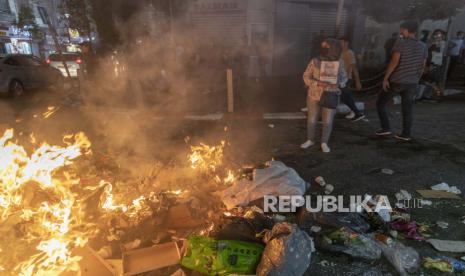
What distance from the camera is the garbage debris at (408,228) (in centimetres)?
304

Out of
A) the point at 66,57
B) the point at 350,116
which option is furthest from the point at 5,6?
the point at 350,116

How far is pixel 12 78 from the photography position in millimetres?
11406

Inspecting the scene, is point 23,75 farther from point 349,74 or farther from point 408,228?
point 408,228

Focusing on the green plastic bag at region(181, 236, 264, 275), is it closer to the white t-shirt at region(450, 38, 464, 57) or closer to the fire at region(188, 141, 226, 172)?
the fire at region(188, 141, 226, 172)

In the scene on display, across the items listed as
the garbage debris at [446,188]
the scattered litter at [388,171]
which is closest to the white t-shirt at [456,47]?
the scattered litter at [388,171]

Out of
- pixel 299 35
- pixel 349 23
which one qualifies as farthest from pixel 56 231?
pixel 349 23

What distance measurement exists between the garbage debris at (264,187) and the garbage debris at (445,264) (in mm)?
1355

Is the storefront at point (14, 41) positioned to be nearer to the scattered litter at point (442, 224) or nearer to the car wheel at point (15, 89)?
the car wheel at point (15, 89)

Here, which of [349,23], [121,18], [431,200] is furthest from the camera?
[349,23]

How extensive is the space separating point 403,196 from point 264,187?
1.71 metres

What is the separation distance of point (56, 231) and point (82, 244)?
0.29 m

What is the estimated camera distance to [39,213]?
2.97 m

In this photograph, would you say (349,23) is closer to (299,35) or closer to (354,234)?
(299,35)

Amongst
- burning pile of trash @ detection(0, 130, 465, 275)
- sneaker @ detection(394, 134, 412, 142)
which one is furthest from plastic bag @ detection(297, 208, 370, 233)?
sneaker @ detection(394, 134, 412, 142)
